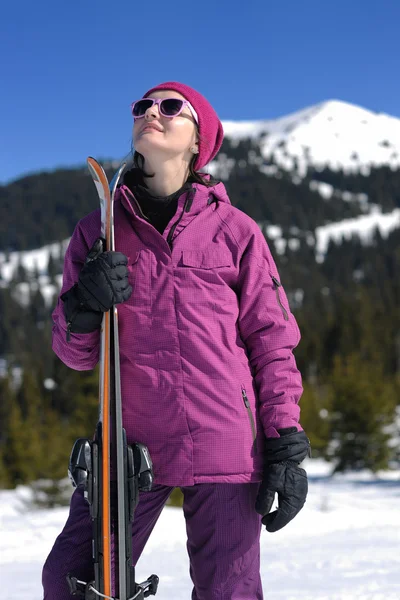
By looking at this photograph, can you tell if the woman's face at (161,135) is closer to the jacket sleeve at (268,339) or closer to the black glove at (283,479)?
the jacket sleeve at (268,339)

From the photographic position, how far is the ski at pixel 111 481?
2.03 metres

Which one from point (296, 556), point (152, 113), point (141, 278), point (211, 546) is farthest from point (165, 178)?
point (296, 556)

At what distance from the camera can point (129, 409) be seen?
2.16 m

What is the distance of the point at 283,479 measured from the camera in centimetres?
208

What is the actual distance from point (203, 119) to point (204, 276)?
2.03 feet

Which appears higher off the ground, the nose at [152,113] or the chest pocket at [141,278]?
the nose at [152,113]

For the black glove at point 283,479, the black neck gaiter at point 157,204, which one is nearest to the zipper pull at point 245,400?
the black glove at point 283,479

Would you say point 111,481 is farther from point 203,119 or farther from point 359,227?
point 359,227

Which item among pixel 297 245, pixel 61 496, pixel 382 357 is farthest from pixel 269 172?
pixel 61 496

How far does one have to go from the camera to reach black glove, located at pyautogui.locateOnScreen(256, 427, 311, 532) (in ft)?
6.82

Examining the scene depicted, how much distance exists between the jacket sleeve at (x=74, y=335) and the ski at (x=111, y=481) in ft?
0.44

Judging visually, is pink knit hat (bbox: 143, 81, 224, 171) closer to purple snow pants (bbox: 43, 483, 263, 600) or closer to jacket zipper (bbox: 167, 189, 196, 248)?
jacket zipper (bbox: 167, 189, 196, 248)

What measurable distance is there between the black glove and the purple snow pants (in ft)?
0.25

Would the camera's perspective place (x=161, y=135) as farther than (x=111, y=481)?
Yes
